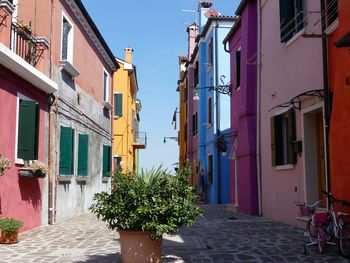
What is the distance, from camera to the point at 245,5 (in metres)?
16.4

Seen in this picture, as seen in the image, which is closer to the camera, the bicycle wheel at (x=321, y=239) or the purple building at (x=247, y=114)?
the bicycle wheel at (x=321, y=239)

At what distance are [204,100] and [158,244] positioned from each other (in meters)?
21.8

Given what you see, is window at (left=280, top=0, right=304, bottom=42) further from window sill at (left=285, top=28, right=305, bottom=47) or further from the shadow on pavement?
the shadow on pavement

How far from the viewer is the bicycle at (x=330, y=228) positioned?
727 cm

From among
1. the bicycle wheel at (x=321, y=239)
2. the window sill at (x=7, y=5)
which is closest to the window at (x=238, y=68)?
the window sill at (x=7, y=5)

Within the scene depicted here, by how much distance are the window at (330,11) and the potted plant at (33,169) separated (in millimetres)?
6850

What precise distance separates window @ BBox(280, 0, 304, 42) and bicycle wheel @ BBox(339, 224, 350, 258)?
6076mm

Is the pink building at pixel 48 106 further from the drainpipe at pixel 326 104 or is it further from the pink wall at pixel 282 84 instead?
the drainpipe at pixel 326 104

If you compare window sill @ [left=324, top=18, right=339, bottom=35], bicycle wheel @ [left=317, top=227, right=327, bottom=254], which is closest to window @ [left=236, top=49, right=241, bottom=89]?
window sill @ [left=324, top=18, right=339, bottom=35]

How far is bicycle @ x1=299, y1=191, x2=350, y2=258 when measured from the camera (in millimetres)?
7273

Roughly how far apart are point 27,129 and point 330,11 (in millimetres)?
6907

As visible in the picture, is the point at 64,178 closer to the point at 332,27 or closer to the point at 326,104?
the point at 326,104

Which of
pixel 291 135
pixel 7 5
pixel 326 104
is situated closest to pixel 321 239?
pixel 326 104

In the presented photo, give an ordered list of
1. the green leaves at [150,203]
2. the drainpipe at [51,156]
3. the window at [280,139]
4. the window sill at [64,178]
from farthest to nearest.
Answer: the window sill at [64,178] → the window at [280,139] → the drainpipe at [51,156] → the green leaves at [150,203]
